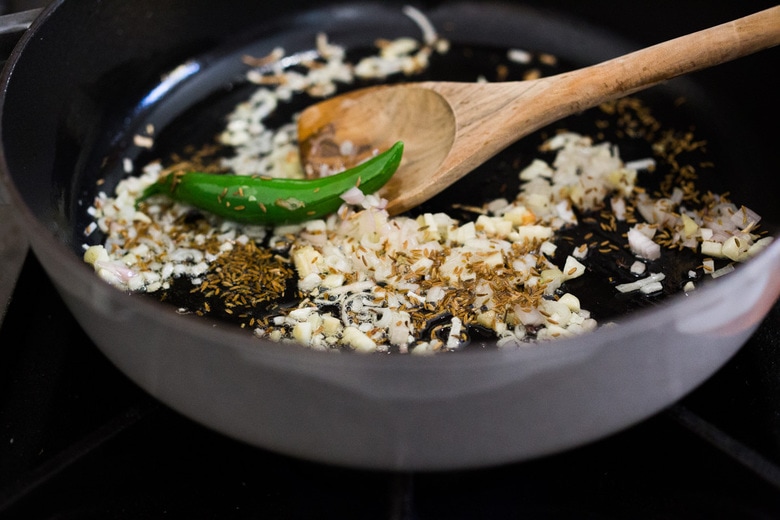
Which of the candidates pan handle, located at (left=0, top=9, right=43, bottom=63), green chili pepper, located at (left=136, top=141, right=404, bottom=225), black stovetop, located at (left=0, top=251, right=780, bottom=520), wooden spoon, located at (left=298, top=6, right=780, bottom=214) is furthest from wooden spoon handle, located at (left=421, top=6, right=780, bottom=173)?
pan handle, located at (left=0, top=9, right=43, bottom=63)

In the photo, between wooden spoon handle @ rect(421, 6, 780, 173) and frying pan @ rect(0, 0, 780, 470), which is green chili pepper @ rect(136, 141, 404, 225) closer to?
wooden spoon handle @ rect(421, 6, 780, 173)

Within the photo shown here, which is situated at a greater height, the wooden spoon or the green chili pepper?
the wooden spoon

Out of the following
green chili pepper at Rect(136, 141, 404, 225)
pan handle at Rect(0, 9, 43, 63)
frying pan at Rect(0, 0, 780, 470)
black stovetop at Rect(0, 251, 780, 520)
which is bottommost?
black stovetop at Rect(0, 251, 780, 520)

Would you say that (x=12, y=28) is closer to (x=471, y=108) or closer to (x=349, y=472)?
(x=471, y=108)

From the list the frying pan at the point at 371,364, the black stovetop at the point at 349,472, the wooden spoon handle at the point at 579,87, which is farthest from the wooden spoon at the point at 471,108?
the black stovetop at the point at 349,472

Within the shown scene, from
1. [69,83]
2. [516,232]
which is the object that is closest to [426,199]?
[516,232]

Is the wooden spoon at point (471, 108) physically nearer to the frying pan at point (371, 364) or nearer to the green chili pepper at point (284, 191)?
the green chili pepper at point (284, 191)
